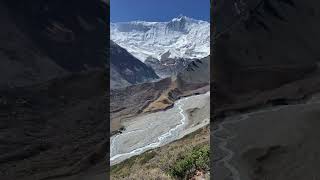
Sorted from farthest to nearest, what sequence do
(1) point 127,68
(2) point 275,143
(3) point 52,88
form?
(1) point 127,68 < (3) point 52,88 < (2) point 275,143

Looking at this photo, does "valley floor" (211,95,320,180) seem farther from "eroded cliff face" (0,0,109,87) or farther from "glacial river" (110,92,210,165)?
"glacial river" (110,92,210,165)

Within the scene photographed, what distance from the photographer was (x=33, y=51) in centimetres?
325

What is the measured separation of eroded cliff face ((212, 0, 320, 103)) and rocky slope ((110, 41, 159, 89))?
133 metres

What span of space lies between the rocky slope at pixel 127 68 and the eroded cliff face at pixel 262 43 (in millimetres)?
132791

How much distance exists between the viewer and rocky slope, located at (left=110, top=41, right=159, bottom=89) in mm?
142750

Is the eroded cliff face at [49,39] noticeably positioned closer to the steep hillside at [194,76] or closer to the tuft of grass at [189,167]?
the tuft of grass at [189,167]

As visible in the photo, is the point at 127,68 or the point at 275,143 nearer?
the point at 275,143

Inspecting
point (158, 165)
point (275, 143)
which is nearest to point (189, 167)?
point (158, 165)

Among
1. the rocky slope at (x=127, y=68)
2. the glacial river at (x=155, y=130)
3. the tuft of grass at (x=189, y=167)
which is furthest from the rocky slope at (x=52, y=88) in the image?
the rocky slope at (x=127, y=68)

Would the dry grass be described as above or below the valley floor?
below

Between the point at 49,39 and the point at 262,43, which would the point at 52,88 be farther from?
the point at 262,43

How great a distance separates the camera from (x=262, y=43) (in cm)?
305

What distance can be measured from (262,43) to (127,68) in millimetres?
149547

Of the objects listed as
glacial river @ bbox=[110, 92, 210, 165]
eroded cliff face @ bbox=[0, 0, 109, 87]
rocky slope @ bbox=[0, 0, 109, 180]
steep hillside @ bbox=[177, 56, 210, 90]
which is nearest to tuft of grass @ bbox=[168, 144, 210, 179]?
rocky slope @ bbox=[0, 0, 109, 180]
